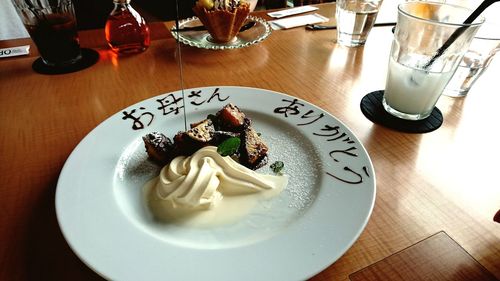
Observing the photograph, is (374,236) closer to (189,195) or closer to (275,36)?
(189,195)

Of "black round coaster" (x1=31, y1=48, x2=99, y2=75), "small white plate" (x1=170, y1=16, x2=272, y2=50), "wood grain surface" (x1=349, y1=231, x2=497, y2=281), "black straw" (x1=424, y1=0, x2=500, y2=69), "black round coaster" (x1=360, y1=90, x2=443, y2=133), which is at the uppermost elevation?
"black straw" (x1=424, y1=0, x2=500, y2=69)

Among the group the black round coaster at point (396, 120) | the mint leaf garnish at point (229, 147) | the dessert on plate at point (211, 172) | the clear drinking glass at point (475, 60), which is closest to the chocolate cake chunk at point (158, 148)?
the dessert on plate at point (211, 172)

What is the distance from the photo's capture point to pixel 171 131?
0.85 metres

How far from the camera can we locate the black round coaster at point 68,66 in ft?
3.71

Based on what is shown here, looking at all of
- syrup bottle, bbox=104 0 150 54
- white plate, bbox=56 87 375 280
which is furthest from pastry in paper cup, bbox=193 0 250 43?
white plate, bbox=56 87 375 280

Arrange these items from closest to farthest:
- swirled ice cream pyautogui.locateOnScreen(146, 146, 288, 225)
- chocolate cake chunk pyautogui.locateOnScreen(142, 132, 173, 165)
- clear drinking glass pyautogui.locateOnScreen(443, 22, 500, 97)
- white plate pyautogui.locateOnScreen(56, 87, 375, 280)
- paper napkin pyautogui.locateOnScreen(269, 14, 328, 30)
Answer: white plate pyautogui.locateOnScreen(56, 87, 375, 280) → swirled ice cream pyautogui.locateOnScreen(146, 146, 288, 225) → chocolate cake chunk pyautogui.locateOnScreen(142, 132, 173, 165) → clear drinking glass pyautogui.locateOnScreen(443, 22, 500, 97) → paper napkin pyautogui.locateOnScreen(269, 14, 328, 30)

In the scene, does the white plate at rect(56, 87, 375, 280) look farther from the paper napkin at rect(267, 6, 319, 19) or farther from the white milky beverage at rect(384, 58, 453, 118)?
the paper napkin at rect(267, 6, 319, 19)

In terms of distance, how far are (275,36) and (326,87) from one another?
0.45 metres

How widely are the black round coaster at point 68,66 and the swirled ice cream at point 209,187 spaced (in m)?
0.67

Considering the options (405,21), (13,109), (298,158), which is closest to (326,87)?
(405,21)

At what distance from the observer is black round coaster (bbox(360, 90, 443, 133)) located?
87 cm

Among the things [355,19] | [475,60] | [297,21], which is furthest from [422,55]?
[297,21]

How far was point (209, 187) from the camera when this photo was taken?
25.3 inches

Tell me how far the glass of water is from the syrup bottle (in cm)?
73
